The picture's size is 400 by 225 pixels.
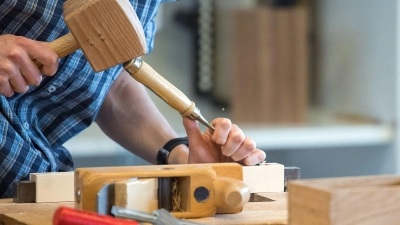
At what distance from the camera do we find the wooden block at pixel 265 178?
3.69 ft

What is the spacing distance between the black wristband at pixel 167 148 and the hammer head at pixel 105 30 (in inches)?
15.5

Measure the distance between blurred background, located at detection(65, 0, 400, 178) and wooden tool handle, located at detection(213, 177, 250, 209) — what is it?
1.66m

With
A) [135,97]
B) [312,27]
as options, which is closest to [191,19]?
[312,27]

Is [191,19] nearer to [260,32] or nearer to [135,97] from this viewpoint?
[260,32]

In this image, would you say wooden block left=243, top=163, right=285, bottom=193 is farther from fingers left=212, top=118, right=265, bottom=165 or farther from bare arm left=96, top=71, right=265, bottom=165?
bare arm left=96, top=71, right=265, bottom=165

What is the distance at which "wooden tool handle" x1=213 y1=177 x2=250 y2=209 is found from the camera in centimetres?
86

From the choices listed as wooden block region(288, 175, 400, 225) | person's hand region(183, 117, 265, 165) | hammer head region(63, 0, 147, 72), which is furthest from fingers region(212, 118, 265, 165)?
wooden block region(288, 175, 400, 225)

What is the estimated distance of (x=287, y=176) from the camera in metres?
1.16

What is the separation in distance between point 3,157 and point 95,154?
1.26 meters

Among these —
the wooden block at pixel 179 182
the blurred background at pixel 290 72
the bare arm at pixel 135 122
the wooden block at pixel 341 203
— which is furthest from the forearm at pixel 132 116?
the blurred background at pixel 290 72

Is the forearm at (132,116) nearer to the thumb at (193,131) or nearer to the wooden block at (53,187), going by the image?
the thumb at (193,131)

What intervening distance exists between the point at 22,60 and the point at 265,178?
45 cm

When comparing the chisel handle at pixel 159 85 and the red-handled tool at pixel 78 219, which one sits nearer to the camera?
the red-handled tool at pixel 78 219

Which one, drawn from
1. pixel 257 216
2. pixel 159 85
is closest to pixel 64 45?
pixel 159 85
